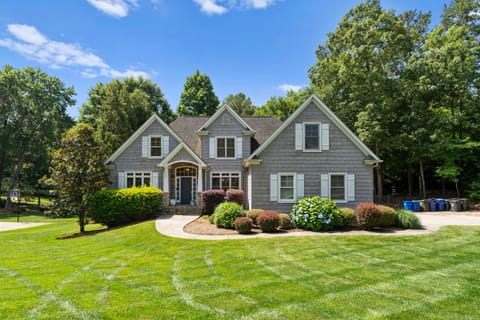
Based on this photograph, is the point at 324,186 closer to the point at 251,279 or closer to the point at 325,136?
the point at 325,136

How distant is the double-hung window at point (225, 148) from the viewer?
1958 cm

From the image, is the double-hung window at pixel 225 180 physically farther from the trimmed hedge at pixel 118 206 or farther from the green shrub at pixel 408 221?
the green shrub at pixel 408 221

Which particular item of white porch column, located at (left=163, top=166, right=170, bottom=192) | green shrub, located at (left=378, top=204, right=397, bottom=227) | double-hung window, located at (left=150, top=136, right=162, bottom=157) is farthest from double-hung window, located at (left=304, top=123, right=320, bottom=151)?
double-hung window, located at (left=150, top=136, right=162, bottom=157)

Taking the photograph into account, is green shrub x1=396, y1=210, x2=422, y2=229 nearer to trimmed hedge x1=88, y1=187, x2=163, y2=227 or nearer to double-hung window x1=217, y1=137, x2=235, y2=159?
double-hung window x1=217, y1=137, x2=235, y2=159

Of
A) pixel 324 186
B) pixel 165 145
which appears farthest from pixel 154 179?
pixel 324 186

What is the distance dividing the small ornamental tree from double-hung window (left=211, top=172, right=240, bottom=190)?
23.8ft

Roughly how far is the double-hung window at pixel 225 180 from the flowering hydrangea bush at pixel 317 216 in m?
7.30

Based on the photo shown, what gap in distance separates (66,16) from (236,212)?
11.7 m

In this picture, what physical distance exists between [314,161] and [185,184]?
9045 mm

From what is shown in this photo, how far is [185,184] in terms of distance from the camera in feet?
64.7

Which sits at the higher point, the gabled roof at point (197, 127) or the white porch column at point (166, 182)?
the gabled roof at point (197, 127)

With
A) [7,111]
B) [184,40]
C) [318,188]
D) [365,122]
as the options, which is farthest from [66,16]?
[7,111]

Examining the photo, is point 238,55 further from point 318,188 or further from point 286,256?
point 286,256

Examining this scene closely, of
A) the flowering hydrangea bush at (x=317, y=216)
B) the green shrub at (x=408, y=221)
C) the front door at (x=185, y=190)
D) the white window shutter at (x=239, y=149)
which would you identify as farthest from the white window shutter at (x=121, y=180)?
the green shrub at (x=408, y=221)
